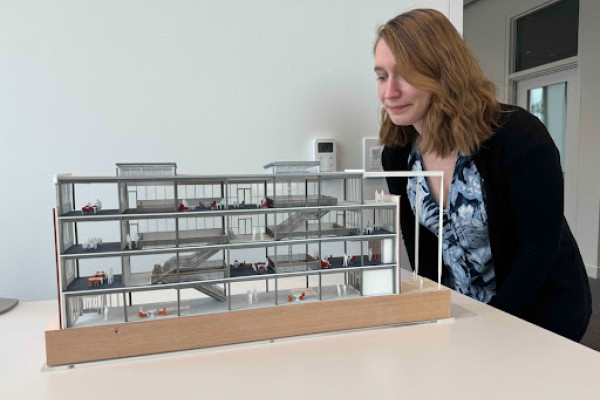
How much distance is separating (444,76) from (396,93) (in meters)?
0.12

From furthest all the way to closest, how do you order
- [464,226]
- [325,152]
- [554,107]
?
1. [554,107]
2. [325,152]
3. [464,226]

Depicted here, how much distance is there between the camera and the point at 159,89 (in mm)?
1513

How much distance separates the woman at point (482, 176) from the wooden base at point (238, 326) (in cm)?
24

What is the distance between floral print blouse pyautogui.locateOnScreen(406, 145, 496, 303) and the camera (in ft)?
3.56

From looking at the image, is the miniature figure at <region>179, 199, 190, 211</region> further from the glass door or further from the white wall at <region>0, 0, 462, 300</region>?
the glass door

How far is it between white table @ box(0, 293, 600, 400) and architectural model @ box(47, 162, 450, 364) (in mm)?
81

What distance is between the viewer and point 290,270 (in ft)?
2.87

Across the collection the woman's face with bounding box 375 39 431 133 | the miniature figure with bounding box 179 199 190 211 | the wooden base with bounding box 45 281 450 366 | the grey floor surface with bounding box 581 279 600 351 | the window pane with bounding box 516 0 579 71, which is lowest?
the grey floor surface with bounding box 581 279 600 351

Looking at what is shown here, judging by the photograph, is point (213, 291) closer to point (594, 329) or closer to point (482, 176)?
point (482, 176)

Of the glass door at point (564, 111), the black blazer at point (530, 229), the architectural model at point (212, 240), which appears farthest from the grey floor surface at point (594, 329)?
the architectural model at point (212, 240)

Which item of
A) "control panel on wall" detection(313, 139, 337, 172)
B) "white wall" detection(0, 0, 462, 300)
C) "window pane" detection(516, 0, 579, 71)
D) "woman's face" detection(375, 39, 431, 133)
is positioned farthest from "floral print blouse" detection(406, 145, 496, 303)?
"window pane" detection(516, 0, 579, 71)

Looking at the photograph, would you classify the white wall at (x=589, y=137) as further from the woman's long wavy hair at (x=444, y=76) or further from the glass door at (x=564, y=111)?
the woman's long wavy hair at (x=444, y=76)

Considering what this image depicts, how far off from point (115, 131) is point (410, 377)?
1268 mm

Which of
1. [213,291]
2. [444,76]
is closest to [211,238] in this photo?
[213,291]
